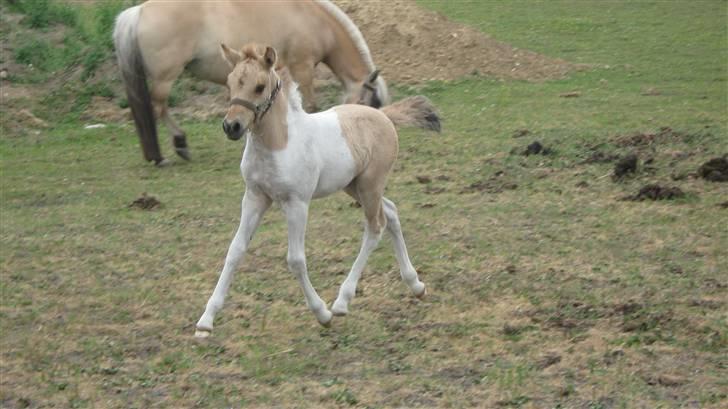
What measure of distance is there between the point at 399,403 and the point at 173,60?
24.5 ft

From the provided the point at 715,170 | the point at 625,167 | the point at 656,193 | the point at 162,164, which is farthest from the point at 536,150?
the point at 162,164

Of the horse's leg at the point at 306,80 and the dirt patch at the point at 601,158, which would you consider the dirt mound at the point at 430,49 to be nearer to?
the horse's leg at the point at 306,80

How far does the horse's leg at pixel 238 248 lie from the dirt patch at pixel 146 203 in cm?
396

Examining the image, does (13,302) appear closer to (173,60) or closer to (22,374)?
(22,374)

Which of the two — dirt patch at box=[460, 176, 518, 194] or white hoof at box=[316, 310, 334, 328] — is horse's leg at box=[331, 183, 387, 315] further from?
dirt patch at box=[460, 176, 518, 194]

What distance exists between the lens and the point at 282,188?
636 centimetres

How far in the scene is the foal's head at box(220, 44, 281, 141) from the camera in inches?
243

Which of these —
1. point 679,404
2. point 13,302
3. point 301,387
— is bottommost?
point 13,302

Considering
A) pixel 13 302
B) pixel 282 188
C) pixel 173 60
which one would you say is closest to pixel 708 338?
pixel 282 188

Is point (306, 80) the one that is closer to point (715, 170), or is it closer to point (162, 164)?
point (162, 164)

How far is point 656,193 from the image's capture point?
31.3 ft

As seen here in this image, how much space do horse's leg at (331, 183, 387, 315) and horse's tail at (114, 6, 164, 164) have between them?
5792mm

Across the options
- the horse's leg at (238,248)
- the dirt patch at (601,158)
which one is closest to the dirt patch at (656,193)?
the dirt patch at (601,158)

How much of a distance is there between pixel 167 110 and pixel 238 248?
630 centimetres
